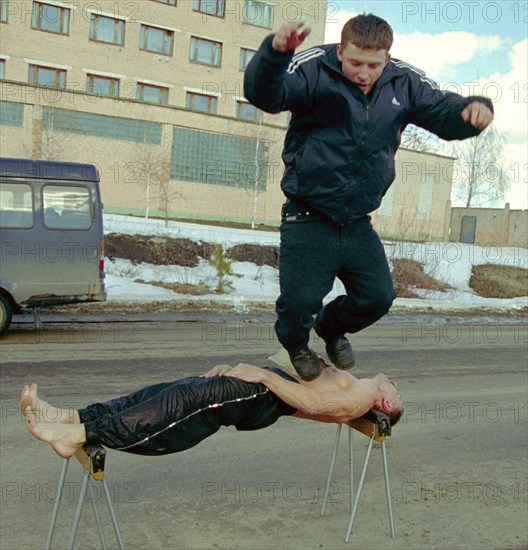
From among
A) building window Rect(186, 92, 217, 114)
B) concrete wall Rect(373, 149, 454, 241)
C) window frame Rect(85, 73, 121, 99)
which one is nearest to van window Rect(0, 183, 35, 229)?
window frame Rect(85, 73, 121, 99)

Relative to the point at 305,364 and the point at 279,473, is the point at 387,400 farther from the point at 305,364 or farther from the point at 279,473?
the point at 279,473

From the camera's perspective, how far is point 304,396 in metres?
3.80

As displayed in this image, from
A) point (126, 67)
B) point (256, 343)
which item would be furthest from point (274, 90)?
point (126, 67)

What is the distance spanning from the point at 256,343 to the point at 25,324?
4.53 meters

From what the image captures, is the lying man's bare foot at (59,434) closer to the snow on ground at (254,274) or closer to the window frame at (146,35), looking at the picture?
the snow on ground at (254,274)

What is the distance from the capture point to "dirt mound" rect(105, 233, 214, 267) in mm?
21125

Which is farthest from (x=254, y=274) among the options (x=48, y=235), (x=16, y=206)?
(x=16, y=206)

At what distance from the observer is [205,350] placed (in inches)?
438

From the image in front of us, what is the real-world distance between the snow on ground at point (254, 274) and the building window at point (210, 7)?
22.3 m

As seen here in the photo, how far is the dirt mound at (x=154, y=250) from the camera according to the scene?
832 inches

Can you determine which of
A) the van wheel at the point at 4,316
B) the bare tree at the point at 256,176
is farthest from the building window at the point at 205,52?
the van wheel at the point at 4,316

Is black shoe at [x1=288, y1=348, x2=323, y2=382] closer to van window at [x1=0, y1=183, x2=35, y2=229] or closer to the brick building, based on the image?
van window at [x1=0, y1=183, x2=35, y2=229]

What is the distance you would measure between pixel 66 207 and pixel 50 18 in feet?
104

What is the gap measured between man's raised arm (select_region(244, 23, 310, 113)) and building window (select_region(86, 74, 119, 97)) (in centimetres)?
3984
